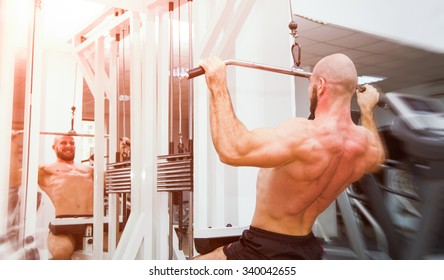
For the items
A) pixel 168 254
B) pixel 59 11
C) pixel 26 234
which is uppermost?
pixel 59 11

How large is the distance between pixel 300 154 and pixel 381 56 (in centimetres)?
57

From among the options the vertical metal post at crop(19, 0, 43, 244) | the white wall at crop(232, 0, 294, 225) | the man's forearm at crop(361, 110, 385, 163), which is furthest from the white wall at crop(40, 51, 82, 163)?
the man's forearm at crop(361, 110, 385, 163)

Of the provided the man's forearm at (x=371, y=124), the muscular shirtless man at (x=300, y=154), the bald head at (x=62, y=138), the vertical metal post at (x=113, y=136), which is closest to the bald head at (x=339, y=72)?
the muscular shirtless man at (x=300, y=154)

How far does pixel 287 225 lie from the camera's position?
5.49ft

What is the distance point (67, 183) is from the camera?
113 inches

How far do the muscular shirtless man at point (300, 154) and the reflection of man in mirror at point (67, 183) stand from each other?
1392 millimetres

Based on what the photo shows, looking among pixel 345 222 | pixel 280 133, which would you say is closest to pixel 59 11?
pixel 280 133

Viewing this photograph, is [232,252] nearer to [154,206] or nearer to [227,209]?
[227,209]

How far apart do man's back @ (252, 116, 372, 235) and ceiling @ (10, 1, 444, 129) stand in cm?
25

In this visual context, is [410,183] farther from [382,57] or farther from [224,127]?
[224,127]

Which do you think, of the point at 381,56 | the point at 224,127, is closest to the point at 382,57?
the point at 381,56

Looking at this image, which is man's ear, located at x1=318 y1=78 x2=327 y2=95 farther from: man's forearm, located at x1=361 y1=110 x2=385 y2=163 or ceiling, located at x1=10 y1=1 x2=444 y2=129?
man's forearm, located at x1=361 y1=110 x2=385 y2=163

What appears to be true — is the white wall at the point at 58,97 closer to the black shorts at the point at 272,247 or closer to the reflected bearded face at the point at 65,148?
the reflected bearded face at the point at 65,148

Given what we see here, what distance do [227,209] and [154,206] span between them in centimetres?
62
